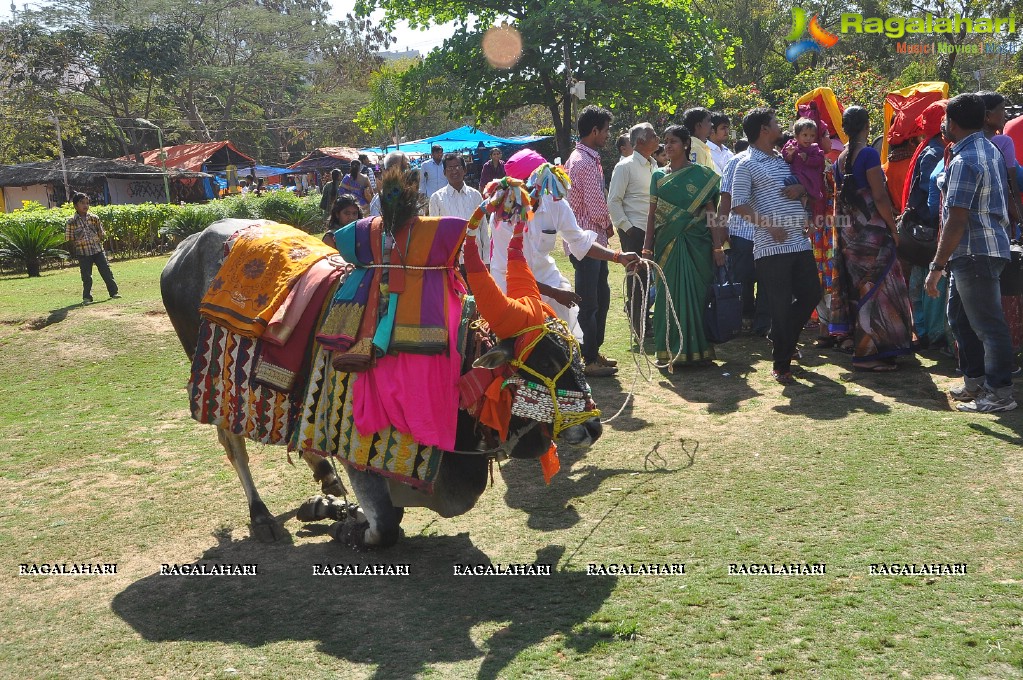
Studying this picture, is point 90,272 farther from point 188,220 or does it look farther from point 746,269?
point 746,269

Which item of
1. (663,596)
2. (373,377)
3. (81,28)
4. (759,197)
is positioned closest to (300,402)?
(373,377)

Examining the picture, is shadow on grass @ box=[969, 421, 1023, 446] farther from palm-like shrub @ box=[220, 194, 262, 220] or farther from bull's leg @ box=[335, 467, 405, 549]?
palm-like shrub @ box=[220, 194, 262, 220]

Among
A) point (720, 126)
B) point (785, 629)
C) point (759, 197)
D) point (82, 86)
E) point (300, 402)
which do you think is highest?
point (82, 86)

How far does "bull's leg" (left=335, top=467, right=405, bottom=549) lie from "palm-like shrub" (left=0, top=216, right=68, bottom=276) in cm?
1524

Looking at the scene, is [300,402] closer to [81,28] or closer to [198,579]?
[198,579]

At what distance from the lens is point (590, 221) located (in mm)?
7734

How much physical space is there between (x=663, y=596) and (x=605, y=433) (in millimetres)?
2467

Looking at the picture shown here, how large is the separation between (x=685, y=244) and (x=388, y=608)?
4785mm

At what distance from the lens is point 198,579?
14.7 ft

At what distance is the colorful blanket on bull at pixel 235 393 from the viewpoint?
4.71 m

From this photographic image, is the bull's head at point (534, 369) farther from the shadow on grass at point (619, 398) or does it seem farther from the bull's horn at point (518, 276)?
the shadow on grass at point (619, 398)

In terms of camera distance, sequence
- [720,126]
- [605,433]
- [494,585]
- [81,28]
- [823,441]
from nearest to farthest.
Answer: [494,585] → [823,441] → [605,433] → [720,126] → [81,28]

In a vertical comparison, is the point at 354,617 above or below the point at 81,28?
below

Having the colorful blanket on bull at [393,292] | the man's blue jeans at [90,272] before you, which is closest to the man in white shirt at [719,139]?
the colorful blanket on bull at [393,292]
